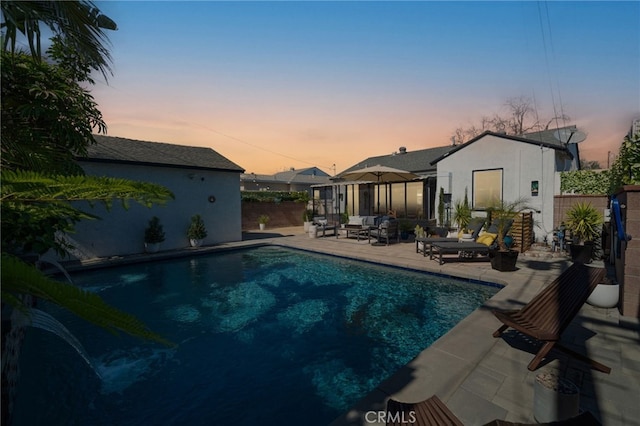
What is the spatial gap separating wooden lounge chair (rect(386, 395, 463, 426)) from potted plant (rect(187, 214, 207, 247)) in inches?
537

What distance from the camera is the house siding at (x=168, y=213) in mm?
11828

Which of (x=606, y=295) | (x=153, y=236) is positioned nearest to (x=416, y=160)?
(x=606, y=295)

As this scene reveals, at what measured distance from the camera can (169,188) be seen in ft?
46.2

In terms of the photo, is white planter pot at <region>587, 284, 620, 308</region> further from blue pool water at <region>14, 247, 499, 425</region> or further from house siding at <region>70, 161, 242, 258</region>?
house siding at <region>70, 161, 242, 258</region>

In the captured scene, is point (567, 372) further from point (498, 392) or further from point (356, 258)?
point (356, 258)

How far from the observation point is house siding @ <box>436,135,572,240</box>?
12164mm

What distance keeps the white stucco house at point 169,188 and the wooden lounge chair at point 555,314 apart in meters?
10.5

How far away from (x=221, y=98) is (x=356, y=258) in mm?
8143

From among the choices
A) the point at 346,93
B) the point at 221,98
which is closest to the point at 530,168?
the point at 346,93

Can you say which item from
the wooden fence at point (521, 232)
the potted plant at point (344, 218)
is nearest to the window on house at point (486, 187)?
the wooden fence at point (521, 232)

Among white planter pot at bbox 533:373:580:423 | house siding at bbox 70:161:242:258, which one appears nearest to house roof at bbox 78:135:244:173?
house siding at bbox 70:161:242:258

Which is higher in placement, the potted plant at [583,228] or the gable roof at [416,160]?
the gable roof at [416,160]

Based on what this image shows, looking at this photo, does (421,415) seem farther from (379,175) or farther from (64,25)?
(379,175)

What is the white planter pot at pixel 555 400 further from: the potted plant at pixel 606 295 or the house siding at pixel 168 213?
the house siding at pixel 168 213
